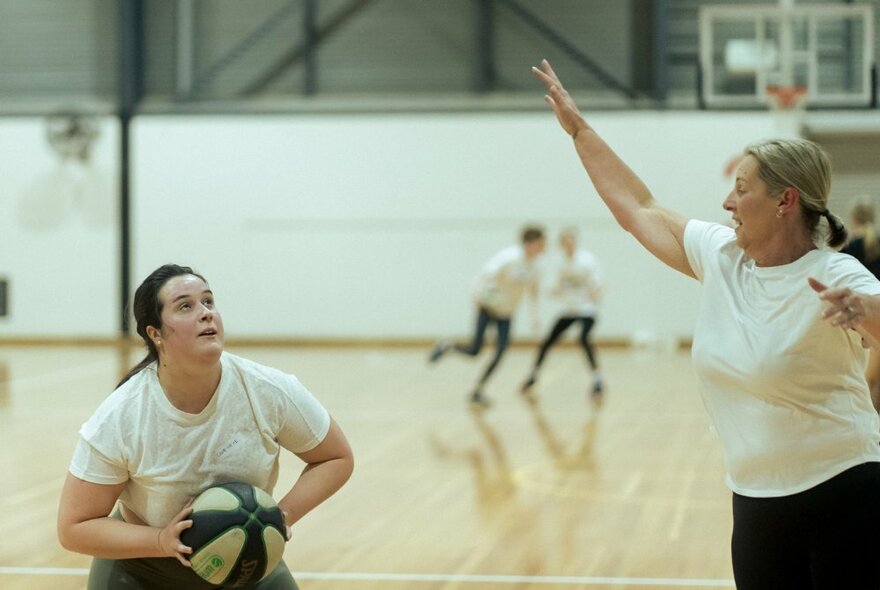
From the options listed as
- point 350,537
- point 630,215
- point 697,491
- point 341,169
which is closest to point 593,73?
point 341,169

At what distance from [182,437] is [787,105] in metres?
14.4

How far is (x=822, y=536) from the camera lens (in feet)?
8.76

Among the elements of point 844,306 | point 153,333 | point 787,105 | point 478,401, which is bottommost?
point 478,401

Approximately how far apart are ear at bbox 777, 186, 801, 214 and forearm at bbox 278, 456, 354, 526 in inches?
53.9

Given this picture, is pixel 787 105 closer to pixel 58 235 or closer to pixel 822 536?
pixel 58 235

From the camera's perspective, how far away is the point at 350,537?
20.5 feet

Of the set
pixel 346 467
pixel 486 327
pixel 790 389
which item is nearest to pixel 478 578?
pixel 346 467

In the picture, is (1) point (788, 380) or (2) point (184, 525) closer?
(1) point (788, 380)

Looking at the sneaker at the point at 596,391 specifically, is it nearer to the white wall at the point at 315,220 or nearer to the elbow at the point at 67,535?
the white wall at the point at 315,220

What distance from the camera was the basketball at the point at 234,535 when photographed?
3.01 m

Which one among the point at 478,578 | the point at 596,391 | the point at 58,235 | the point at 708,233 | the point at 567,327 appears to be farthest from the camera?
the point at 58,235

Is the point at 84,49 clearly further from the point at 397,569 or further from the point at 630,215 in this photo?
the point at 630,215

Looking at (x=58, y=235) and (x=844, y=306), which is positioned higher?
(x=58, y=235)

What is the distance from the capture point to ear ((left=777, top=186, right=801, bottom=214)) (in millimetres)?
2711
